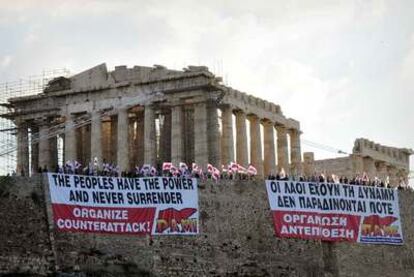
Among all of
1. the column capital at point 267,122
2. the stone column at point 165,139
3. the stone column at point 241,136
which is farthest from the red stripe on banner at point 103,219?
the column capital at point 267,122

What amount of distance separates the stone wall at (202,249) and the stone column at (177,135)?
17.8 metres

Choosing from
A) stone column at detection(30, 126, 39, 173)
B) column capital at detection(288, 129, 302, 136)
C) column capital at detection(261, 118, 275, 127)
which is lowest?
stone column at detection(30, 126, 39, 173)

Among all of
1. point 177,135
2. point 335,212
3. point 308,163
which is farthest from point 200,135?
point 308,163

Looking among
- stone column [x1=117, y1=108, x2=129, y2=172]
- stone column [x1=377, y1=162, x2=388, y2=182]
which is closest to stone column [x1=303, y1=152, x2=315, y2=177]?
stone column [x1=377, y1=162, x2=388, y2=182]

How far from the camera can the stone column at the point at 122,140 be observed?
97750mm

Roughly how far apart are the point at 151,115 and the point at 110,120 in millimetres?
6758

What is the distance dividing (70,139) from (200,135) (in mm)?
11853

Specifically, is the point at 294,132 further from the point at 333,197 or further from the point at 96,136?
the point at 333,197

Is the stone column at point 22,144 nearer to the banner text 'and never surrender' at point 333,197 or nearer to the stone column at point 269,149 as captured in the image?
the stone column at point 269,149

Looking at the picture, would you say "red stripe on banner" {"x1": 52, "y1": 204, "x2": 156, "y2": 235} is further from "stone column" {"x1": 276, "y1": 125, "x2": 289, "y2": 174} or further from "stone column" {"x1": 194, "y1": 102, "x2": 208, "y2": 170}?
"stone column" {"x1": 276, "y1": 125, "x2": 289, "y2": 174}

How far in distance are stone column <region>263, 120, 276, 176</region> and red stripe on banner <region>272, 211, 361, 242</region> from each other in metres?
22.1

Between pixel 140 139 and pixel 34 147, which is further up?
pixel 140 139

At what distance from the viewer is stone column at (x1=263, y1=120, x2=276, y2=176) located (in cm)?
10556

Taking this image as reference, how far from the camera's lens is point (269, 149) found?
350ft
